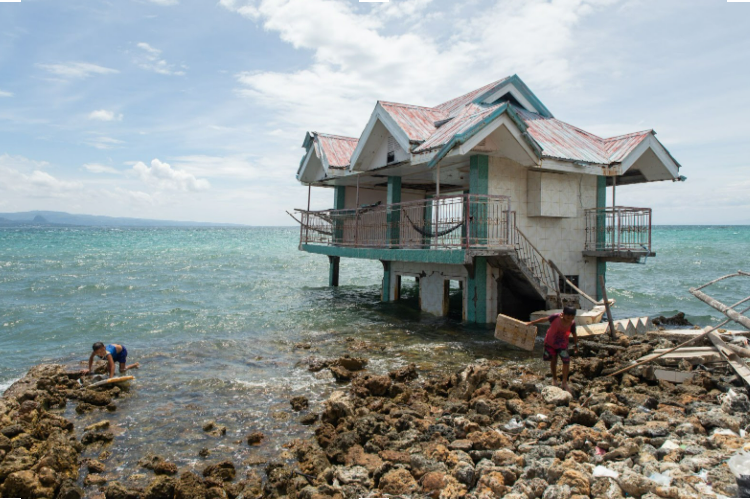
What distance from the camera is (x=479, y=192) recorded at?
15.2 metres

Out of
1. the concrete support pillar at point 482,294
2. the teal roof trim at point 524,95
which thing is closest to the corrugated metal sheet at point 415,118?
the teal roof trim at point 524,95

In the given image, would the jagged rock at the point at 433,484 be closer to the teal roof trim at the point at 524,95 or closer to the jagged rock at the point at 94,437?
the jagged rock at the point at 94,437

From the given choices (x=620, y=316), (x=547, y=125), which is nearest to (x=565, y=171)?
(x=547, y=125)

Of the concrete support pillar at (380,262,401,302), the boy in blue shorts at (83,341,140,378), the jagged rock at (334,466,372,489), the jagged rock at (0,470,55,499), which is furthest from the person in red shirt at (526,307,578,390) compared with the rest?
the concrete support pillar at (380,262,401,302)

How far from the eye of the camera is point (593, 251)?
17.2 m

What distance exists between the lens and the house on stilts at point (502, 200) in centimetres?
1462

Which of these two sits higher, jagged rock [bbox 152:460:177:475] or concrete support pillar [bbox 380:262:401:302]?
concrete support pillar [bbox 380:262:401:302]

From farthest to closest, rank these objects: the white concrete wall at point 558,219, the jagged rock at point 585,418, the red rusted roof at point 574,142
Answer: the red rusted roof at point 574,142
the white concrete wall at point 558,219
the jagged rock at point 585,418

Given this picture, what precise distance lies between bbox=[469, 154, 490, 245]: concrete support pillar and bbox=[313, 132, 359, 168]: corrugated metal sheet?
7.02 m

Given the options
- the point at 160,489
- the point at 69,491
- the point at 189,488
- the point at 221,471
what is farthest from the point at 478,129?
the point at 69,491

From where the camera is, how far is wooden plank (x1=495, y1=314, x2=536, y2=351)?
37.1 ft

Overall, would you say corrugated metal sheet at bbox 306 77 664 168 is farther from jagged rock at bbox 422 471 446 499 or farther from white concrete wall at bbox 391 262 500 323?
jagged rock at bbox 422 471 446 499

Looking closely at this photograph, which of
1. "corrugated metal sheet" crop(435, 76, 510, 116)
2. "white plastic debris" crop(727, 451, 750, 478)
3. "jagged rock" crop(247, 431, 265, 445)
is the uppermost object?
"corrugated metal sheet" crop(435, 76, 510, 116)

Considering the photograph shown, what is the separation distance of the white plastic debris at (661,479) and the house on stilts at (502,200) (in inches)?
336
